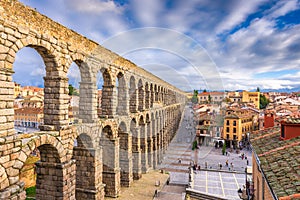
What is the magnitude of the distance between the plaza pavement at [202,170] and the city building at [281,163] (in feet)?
35.6

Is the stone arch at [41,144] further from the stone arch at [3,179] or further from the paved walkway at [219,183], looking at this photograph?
the paved walkway at [219,183]

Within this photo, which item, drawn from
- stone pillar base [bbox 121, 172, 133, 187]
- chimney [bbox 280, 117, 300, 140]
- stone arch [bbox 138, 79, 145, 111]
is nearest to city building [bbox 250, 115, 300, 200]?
chimney [bbox 280, 117, 300, 140]

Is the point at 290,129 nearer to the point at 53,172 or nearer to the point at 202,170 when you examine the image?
the point at 53,172

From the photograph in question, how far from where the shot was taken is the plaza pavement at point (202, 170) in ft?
73.4

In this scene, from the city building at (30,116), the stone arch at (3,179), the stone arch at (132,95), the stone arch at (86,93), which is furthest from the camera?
the city building at (30,116)

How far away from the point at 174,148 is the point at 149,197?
91.9ft

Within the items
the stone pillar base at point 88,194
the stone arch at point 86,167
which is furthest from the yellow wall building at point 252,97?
the stone arch at point 86,167

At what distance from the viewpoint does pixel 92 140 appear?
555 inches

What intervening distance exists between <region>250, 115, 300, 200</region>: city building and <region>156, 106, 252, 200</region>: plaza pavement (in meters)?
10.8

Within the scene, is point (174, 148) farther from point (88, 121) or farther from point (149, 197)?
point (88, 121)

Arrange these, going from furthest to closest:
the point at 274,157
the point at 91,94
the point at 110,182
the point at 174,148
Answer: the point at 174,148
the point at 110,182
the point at 91,94
the point at 274,157

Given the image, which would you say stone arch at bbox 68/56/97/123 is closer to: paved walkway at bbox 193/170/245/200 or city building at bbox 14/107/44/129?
paved walkway at bbox 193/170/245/200

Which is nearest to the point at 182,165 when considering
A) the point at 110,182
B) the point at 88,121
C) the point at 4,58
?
the point at 110,182

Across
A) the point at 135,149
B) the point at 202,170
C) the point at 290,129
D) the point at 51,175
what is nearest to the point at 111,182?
the point at 135,149
